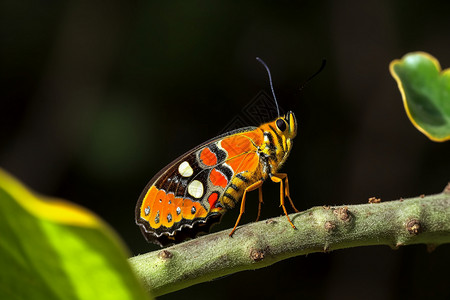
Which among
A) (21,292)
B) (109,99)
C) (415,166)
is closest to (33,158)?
(109,99)

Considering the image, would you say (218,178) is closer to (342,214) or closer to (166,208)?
(166,208)

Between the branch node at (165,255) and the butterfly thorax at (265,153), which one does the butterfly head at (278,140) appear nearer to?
the butterfly thorax at (265,153)

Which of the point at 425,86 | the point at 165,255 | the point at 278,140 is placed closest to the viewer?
the point at 165,255

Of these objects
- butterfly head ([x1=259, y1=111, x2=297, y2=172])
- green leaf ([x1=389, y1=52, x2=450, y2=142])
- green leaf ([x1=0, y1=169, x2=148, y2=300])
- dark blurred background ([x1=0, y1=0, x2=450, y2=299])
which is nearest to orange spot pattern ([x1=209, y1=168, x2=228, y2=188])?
butterfly head ([x1=259, y1=111, x2=297, y2=172])

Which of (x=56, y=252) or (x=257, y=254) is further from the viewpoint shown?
(x=257, y=254)

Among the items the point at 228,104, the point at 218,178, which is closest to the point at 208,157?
the point at 218,178

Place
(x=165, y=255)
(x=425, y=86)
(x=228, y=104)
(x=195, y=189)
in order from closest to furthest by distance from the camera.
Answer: (x=165, y=255) → (x=425, y=86) → (x=195, y=189) → (x=228, y=104)

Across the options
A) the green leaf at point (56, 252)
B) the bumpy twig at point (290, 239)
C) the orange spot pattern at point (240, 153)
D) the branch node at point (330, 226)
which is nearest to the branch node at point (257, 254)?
the bumpy twig at point (290, 239)
